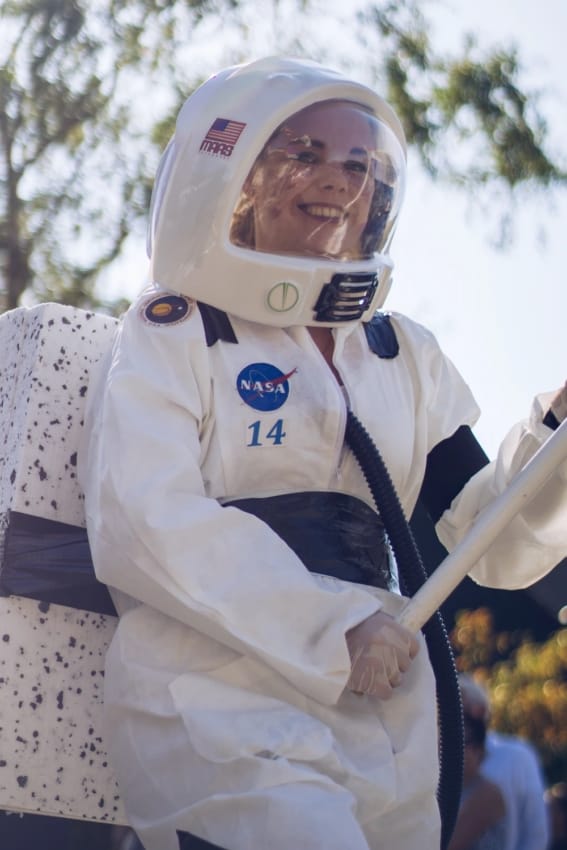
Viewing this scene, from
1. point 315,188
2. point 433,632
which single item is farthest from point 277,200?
point 433,632

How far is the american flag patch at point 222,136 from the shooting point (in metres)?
3.95

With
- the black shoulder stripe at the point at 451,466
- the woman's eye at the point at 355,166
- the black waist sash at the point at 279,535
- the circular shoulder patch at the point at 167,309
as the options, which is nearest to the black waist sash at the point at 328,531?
the black waist sash at the point at 279,535

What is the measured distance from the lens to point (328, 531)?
3.79 metres

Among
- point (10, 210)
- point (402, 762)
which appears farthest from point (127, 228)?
point (402, 762)

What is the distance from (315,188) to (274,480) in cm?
68

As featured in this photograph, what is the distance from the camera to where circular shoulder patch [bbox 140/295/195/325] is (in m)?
3.85

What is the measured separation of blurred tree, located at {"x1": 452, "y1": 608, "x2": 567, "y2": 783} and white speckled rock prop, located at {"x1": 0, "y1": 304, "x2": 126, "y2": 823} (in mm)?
5594

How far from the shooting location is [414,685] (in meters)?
3.72

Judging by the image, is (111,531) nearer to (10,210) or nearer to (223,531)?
(223,531)

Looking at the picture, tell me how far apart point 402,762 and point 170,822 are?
0.48 metres

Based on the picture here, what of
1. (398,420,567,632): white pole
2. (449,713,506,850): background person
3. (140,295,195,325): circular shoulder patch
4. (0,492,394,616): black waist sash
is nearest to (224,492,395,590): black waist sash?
(0,492,394,616): black waist sash

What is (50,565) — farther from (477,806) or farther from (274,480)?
(477,806)

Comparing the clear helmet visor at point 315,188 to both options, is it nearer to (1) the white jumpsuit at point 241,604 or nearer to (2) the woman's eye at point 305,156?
(2) the woman's eye at point 305,156

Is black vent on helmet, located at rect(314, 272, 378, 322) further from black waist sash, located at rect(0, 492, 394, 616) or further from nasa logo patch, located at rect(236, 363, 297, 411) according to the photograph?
black waist sash, located at rect(0, 492, 394, 616)
